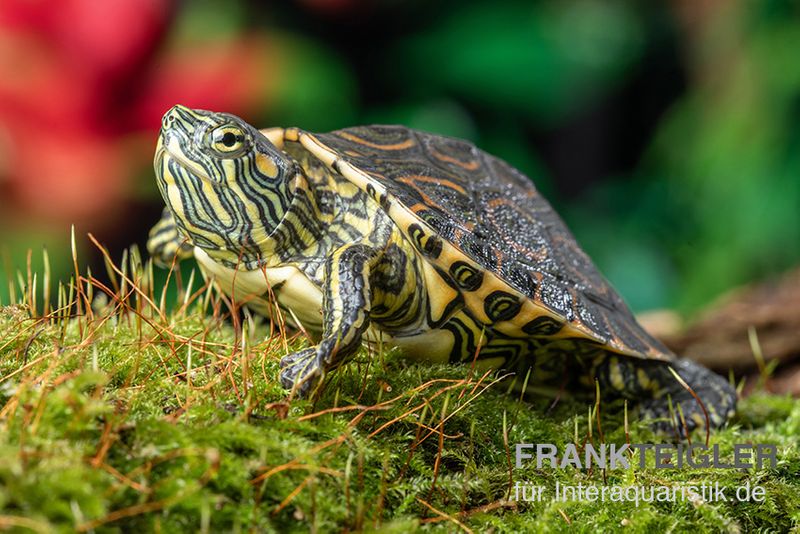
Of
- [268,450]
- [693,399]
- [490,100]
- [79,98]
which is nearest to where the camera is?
[268,450]

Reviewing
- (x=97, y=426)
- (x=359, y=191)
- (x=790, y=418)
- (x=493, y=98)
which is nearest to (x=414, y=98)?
(x=493, y=98)

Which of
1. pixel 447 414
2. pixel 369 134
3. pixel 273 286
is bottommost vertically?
pixel 447 414

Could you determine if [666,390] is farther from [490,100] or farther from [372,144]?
[490,100]

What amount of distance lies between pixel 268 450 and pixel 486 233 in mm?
582

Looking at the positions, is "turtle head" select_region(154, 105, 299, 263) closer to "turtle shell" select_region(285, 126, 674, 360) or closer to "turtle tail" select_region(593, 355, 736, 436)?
"turtle shell" select_region(285, 126, 674, 360)

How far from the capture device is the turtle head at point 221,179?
1.04 metres

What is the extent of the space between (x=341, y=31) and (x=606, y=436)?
7.02 feet

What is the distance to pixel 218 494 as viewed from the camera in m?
0.66

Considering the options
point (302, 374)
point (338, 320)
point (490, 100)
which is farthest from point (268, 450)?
point (490, 100)

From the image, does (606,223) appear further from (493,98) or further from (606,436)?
(606,436)

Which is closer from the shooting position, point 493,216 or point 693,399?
point 493,216

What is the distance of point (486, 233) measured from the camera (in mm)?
1153

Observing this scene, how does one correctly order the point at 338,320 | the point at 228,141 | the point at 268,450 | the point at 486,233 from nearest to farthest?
1. the point at 268,450
2. the point at 338,320
3. the point at 228,141
4. the point at 486,233

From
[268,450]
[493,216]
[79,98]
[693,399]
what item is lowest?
[693,399]
